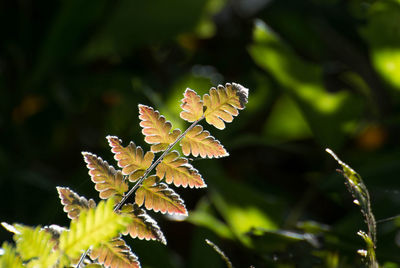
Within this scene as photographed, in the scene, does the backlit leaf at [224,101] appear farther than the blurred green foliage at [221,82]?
No

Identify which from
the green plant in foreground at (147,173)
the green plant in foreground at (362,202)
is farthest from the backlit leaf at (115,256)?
the green plant in foreground at (362,202)

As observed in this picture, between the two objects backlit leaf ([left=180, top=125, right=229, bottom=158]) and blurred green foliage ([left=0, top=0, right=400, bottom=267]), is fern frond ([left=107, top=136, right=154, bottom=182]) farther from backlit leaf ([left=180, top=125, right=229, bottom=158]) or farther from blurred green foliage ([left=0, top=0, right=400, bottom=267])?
blurred green foliage ([left=0, top=0, right=400, bottom=267])

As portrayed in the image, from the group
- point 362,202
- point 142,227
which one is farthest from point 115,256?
point 362,202

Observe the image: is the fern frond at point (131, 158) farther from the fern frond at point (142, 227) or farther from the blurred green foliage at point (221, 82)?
the blurred green foliage at point (221, 82)

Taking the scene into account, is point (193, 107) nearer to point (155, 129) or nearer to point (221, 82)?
point (155, 129)

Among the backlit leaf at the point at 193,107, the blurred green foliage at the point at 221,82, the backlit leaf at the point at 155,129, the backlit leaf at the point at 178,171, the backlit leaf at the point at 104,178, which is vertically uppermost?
the blurred green foliage at the point at 221,82
